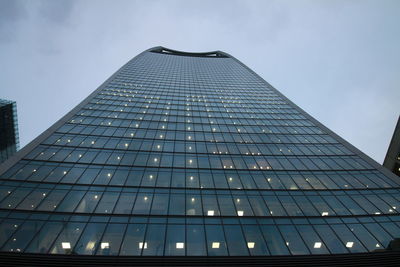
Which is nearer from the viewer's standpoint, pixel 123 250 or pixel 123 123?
pixel 123 250

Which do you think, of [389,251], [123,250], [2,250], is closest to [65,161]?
[2,250]

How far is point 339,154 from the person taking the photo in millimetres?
28297

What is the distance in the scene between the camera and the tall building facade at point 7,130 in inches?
2192

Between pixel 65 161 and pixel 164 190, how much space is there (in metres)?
10.5

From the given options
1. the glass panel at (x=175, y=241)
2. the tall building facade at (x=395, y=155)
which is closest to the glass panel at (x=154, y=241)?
the glass panel at (x=175, y=241)

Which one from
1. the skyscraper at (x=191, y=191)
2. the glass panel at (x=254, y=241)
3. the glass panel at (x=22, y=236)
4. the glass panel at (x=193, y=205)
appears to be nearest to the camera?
the glass panel at (x=22, y=236)

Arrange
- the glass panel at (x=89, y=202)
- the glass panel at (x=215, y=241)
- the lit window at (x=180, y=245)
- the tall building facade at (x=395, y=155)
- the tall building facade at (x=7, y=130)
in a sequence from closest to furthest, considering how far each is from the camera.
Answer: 1. the glass panel at (x=215, y=241)
2. the lit window at (x=180, y=245)
3. the glass panel at (x=89, y=202)
4. the tall building facade at (x=395, y=155)
5. the tall building facade at (x=7, y=130)

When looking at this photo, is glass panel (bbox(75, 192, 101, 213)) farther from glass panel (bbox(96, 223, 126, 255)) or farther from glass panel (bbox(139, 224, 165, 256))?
glass panel (bbox(139, 224, 165, 256))

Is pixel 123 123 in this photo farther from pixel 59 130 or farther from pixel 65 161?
pixel 65 161

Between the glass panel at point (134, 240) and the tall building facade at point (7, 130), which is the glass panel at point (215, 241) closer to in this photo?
the glass panel at point (134, 240)

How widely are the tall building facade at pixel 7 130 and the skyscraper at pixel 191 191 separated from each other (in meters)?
35.2

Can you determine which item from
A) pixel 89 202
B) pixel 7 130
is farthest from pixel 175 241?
pixel 7 130

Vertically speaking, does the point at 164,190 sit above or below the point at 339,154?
below

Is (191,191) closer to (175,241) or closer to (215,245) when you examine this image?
(175,241)
